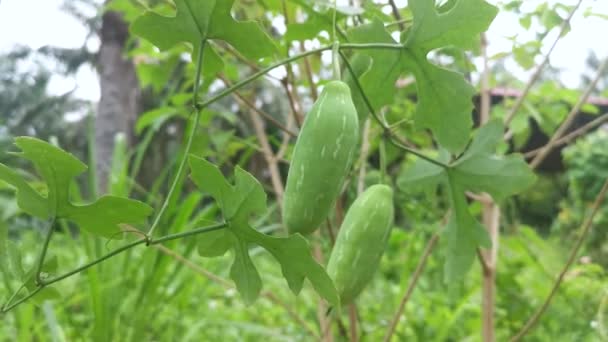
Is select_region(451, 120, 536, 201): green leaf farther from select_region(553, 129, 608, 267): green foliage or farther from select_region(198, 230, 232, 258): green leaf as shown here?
select_region(553, 129, 608, 267): green foliage

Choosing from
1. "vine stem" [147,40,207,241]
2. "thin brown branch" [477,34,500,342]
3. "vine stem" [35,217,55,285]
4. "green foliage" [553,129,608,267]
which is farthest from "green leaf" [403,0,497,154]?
"green foliage" [553,129,608,267]

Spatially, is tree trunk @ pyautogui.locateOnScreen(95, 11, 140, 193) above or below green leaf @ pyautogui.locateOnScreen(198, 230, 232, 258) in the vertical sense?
above

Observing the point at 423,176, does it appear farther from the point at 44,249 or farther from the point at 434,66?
the point at 44,249

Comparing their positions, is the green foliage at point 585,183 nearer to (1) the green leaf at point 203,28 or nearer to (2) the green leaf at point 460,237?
(2) the green leaf at point 460,237

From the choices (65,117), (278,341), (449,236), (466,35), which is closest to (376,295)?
(278,341)

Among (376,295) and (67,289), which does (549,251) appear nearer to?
(376,295)

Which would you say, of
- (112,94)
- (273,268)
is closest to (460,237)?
(273,268)

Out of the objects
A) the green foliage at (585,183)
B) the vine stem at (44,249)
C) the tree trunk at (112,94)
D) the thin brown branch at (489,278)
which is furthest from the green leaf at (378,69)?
the tree trunk at (112,94)
